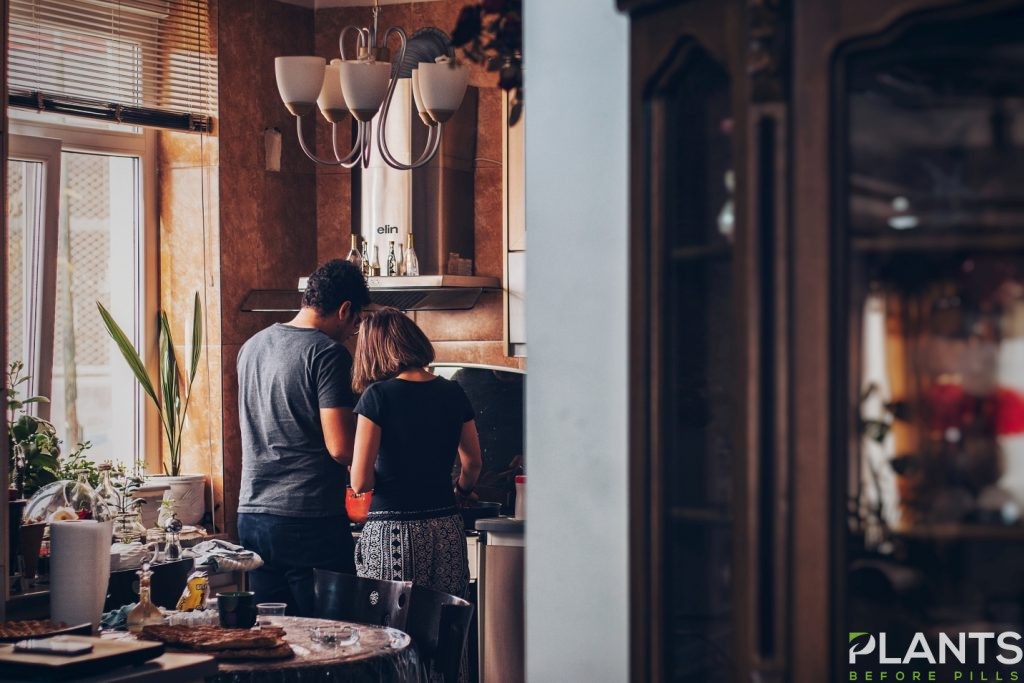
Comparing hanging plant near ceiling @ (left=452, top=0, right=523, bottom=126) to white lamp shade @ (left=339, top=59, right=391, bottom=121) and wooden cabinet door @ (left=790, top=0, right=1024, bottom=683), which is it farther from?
white lamp shade @ (left=339, top=59, right=391, bottom=121)

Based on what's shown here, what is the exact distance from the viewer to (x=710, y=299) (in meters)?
1.52

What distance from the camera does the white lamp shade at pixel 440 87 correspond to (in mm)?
3271

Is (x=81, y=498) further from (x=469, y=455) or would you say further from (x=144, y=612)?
(x=469, y=455)

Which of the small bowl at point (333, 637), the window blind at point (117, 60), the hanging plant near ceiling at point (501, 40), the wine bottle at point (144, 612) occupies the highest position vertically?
the window blind at point (117, 60)

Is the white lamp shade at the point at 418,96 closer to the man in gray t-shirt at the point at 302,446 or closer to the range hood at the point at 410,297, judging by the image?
the man in gray t-shirt at the point at 302,446

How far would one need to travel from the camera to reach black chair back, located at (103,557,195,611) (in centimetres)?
346

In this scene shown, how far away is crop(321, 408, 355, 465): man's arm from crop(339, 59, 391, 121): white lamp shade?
102 cm

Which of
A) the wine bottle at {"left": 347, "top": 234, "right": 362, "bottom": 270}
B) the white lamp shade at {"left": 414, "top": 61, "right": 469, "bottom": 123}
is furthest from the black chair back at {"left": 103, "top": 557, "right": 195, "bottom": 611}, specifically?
the wine bottle at {"left": 347, "top": 234, "right": 362, "bottom": 270}

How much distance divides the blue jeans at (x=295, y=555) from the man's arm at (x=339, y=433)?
220 millimetres

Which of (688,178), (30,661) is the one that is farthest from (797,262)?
(30,661)

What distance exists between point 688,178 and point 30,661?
161 cm

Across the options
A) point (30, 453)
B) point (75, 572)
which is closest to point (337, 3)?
point (30, 453)

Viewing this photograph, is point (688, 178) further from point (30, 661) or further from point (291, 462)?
point (291, 462)

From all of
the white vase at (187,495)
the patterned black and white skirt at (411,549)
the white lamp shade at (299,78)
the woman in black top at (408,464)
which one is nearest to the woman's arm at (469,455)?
the woman in black top at (408,464)
